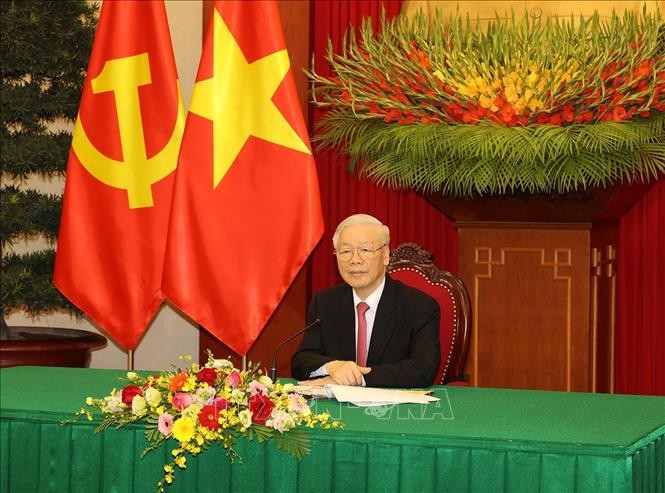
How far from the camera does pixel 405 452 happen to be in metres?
2.51

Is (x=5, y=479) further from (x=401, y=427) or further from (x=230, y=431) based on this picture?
(x=401, y=427)

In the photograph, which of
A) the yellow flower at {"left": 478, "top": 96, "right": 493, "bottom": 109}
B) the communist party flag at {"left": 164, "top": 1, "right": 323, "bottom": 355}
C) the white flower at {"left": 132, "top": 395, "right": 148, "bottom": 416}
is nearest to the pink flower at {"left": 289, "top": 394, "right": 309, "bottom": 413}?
the white flower at {"left": 132, "top": 395, "right": 148, "bottom": 416}

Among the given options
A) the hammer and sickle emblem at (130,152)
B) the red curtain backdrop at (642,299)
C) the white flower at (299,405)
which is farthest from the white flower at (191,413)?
the red curtain backdrop at (642,299)

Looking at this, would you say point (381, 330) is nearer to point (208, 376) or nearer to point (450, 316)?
point (450, 316)

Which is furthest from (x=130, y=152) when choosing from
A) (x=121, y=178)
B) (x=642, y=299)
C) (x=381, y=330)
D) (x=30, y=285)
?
(x=642, y=299)

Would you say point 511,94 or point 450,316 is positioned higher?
point 511,94

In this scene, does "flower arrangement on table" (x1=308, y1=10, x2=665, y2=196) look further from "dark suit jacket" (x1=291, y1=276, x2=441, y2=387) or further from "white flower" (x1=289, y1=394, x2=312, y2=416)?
"white flower" (x1=289, y1=394, x2=312, y2=416)

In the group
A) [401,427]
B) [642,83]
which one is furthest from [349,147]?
[401,427]

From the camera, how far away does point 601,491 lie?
236 cm

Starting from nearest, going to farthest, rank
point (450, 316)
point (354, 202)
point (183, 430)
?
point (183, 430) < point (450, 316) < point (354, 202)

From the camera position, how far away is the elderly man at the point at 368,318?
3.40 meters

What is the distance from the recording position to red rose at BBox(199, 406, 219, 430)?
2.48 meters

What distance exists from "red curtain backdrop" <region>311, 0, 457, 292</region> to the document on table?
288cm

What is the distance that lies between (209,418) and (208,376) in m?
0.15
